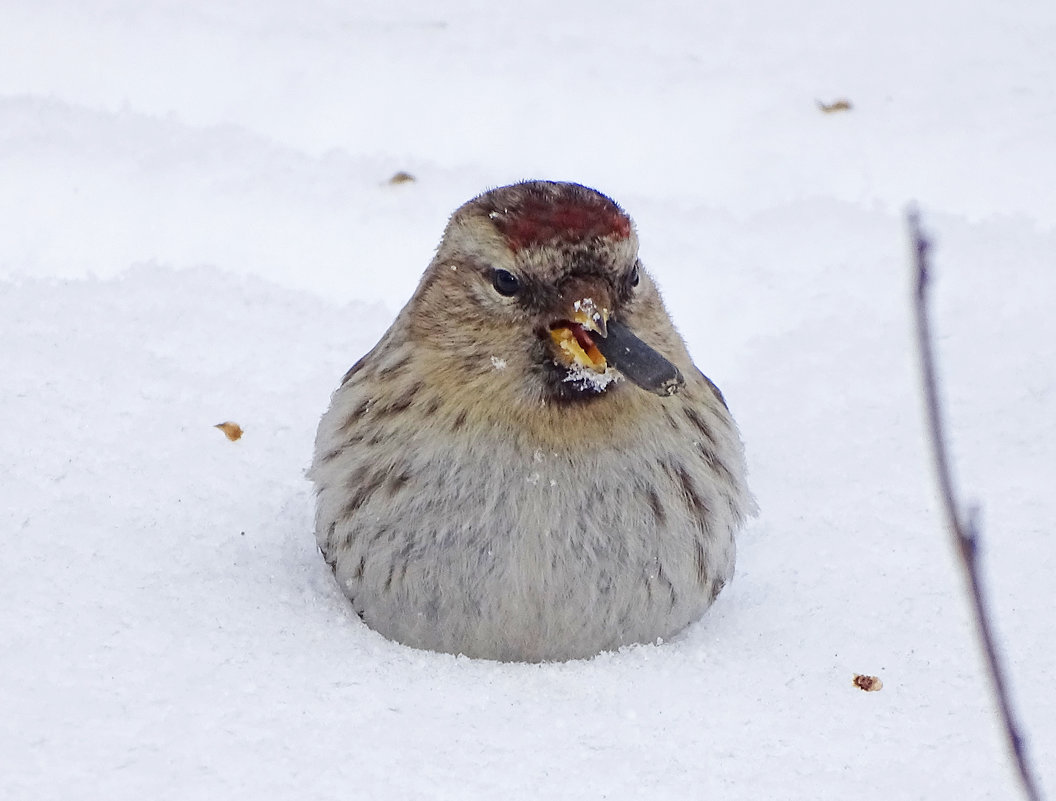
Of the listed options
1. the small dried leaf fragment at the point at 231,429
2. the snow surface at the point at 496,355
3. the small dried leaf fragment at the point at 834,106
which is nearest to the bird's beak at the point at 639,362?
the snow surface at the point at 496,355

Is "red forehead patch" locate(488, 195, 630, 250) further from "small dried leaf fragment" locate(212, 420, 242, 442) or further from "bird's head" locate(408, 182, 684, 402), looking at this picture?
"small dried leaf fragment" locate(212, 420, 242, 442)

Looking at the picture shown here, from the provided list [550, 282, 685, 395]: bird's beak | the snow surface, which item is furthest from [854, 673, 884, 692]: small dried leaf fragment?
[550, 282, 685, 395]: bird's beak

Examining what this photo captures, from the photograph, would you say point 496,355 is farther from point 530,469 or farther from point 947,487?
point 947,487

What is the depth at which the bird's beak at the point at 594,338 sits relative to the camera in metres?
2.54

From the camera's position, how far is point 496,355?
285 cm

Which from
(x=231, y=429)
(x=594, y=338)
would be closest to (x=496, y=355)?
(x=594, y=338)

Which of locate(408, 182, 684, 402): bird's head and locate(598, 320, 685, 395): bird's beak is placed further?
locate(408, 182, 684, 402): bird's head

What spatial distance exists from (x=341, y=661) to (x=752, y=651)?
2.84 ft

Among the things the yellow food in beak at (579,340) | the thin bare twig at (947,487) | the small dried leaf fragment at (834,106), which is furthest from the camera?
the small dried leaf fragment at (834,106)

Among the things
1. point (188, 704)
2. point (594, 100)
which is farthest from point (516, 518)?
point (594, 100)

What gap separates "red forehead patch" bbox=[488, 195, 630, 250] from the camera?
2.76 m

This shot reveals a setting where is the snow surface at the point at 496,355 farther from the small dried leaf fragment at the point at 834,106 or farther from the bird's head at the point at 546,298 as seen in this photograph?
the bird's head at the point at 546,298

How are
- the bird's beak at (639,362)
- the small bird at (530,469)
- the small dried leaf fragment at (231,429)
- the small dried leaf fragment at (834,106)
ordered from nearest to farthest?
the bird's beak at (639,362) < the small bird at (530,469) < the small dried leaf fragment at (231,429) < the small dried leaf fragment at (834,106)

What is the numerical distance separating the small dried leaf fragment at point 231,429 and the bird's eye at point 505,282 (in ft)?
4.13
